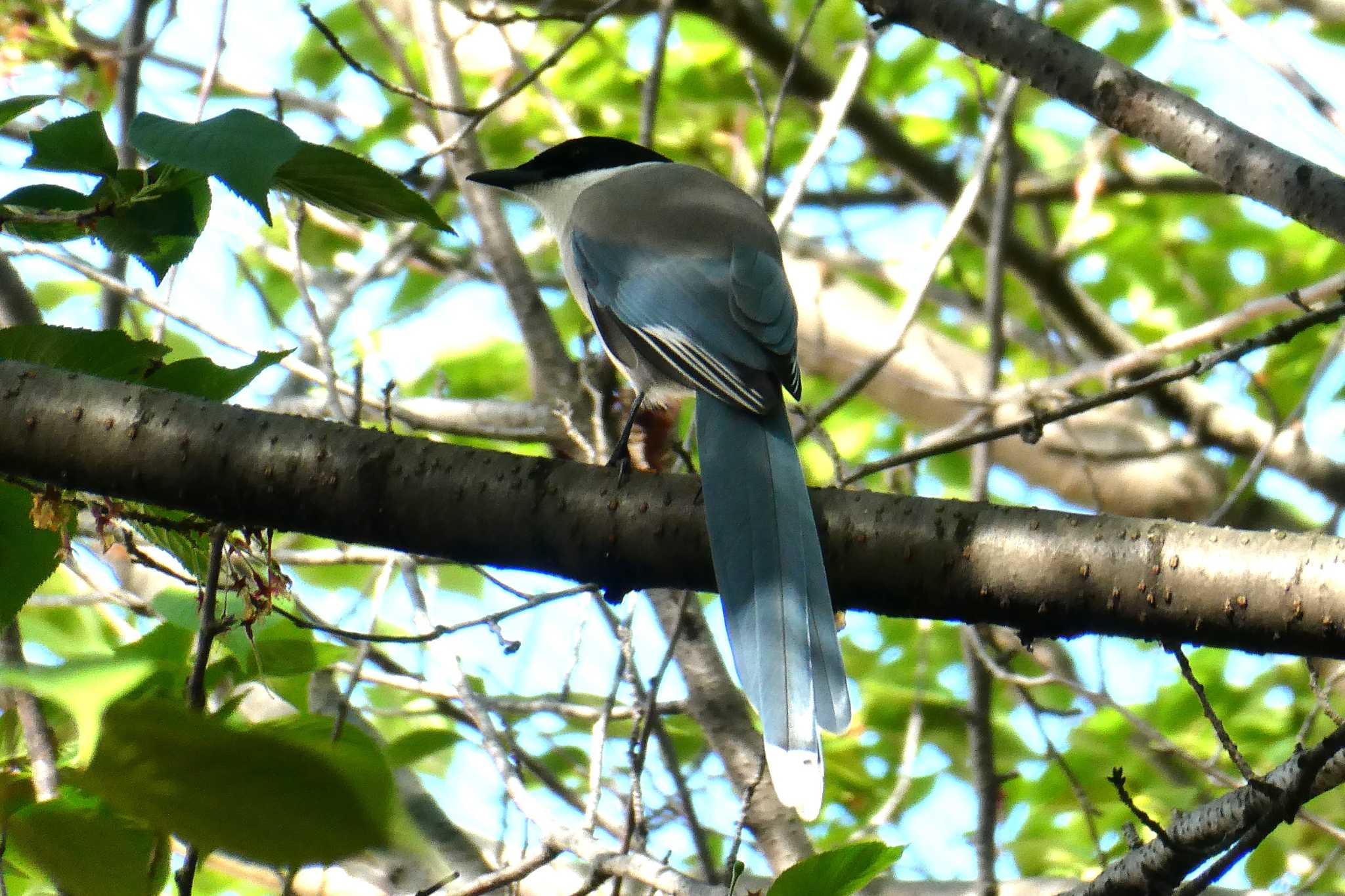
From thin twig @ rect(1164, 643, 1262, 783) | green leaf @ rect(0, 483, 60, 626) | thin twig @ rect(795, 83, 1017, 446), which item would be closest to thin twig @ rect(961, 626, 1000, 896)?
thin twig @ rect(795, 83, 1017, 446)

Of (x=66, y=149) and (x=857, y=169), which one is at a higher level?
(x=857, y=169)

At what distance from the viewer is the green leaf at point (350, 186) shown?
1594mm

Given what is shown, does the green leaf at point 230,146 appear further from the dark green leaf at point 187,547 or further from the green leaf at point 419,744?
the green leaf at point 419,744

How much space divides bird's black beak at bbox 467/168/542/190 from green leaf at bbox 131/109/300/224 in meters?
2.31

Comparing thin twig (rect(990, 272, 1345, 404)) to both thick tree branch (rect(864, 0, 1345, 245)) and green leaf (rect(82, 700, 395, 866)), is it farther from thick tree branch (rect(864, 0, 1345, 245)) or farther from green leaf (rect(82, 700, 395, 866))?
green leaf (rect(82, 700, 395, 866))

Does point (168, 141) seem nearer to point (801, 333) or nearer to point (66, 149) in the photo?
point (66, 149)

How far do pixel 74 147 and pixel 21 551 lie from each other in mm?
494

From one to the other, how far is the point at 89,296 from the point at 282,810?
452 cm

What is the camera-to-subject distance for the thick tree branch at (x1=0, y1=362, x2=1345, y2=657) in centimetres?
167

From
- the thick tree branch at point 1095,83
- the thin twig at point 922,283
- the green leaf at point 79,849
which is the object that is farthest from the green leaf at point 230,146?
the thin twig at point 922,283

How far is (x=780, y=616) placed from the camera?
6.81 ft

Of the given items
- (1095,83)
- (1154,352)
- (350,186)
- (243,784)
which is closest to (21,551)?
(350,186)

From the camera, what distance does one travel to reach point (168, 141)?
1.38m

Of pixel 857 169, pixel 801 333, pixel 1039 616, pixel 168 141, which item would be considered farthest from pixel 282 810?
pixel 857 169
